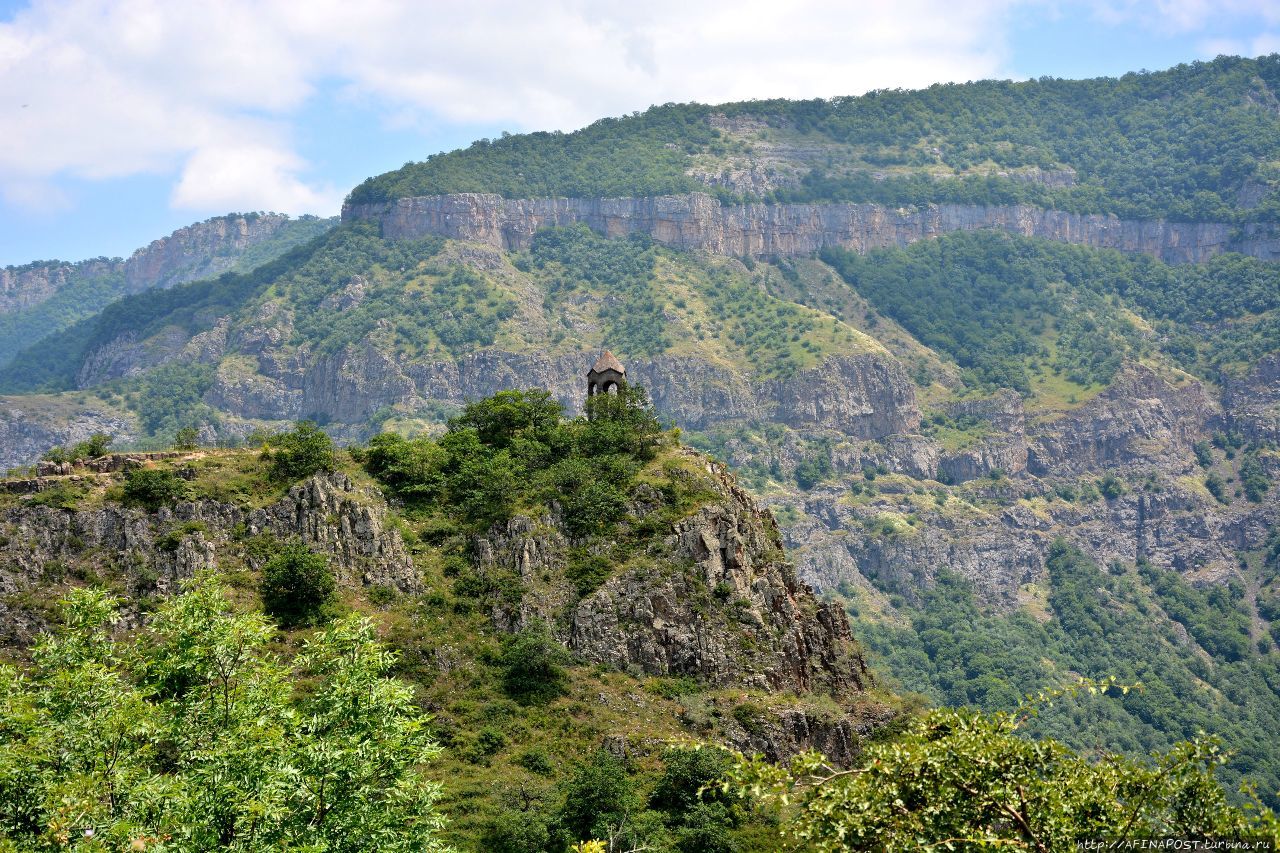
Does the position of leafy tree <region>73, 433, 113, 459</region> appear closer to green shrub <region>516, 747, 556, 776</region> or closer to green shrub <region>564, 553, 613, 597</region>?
green shrub <region>564, 553, 613, 597</region>

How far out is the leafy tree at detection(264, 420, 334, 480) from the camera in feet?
210

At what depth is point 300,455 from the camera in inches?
2534

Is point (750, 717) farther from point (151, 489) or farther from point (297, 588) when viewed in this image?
point (151, 489)

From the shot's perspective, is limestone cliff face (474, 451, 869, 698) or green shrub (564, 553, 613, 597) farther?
green shrub (564, 553, 613, 597)

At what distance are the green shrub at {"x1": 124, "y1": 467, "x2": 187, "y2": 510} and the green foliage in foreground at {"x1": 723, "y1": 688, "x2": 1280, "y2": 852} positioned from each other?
145 feet

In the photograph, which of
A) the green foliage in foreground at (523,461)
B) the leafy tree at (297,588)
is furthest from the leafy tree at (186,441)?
the leafy tree at (297,588)

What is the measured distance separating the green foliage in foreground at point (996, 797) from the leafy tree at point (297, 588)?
3891 centimetres

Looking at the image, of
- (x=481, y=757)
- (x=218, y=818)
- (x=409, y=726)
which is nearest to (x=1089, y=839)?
(x=409, y=726)

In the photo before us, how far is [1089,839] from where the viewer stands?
71.8 ft

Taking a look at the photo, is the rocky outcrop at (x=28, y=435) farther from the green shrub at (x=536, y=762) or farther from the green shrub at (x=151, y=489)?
A: the green shrub at (x=536, y=762)

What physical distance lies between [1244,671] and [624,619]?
147979 millimetres

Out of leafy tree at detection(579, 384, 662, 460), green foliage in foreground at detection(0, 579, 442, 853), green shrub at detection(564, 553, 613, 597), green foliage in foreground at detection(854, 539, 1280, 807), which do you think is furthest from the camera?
green foliage in foreground at detection(854, 539, 1280, 807)

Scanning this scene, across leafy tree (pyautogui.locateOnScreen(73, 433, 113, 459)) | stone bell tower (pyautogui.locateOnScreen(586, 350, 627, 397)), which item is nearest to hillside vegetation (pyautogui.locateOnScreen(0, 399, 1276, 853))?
stone bell tower (pyautogui.locateOnScreen(586, 350, 627, 397))

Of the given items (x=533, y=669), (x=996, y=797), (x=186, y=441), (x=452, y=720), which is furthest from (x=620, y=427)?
(x=996, y=797)
